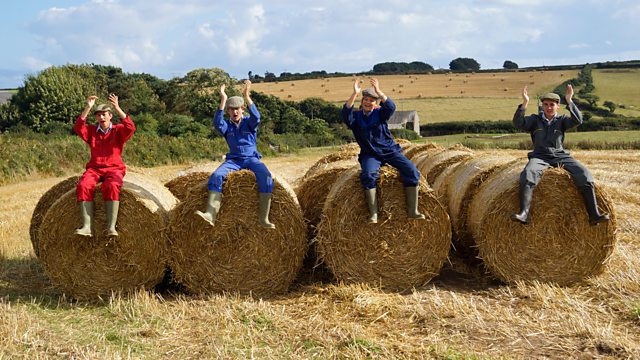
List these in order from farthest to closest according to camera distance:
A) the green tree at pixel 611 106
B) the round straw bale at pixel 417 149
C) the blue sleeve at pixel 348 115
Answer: the green tree at pixel 611 106 < the round straw bale at pixel 417 149 < the blue sleeve at pixel 348 115

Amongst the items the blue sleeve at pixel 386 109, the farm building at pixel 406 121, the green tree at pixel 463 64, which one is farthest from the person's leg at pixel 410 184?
the green tree at pixel 463 64

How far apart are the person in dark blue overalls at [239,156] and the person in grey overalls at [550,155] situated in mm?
2742

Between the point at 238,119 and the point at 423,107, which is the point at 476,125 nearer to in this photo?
the point at 423,107

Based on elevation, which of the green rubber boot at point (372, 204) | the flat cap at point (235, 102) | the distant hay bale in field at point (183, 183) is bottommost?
the green rubber boot at point (372, 204)

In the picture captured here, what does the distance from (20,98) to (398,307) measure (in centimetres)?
3598

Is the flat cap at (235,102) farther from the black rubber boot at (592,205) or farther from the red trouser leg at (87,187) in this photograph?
the black rubber boot at (592,205)

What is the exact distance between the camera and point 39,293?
684 centimetres

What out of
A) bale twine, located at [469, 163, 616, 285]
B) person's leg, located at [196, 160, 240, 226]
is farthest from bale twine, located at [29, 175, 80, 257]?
bale twine, located at [469, 163, 616, 285]

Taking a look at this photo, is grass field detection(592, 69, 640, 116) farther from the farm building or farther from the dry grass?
the dry grass

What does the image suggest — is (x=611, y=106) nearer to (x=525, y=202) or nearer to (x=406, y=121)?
(x=406, y=121)

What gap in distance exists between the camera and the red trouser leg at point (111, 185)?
642cm

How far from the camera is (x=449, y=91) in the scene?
6078 cm

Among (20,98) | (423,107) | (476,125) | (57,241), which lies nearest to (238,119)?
(57,241)

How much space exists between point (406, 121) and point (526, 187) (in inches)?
1641
